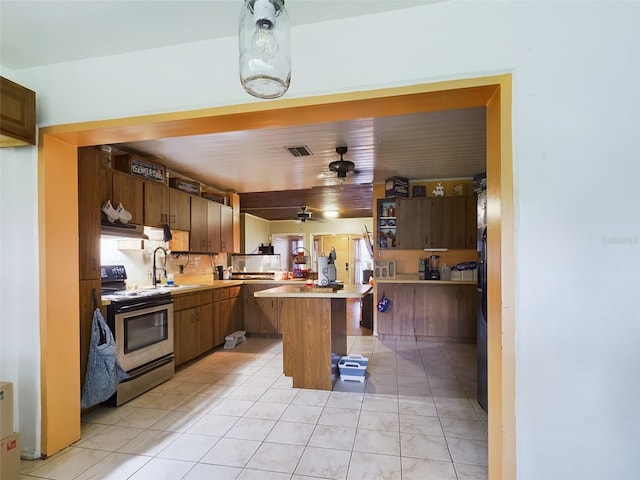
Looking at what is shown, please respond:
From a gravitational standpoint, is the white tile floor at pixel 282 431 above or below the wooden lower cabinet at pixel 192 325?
below

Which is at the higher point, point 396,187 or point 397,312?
point 396,187

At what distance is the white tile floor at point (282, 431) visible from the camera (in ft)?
6.58

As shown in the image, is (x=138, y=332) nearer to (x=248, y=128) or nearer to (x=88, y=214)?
(x=88, y=214)

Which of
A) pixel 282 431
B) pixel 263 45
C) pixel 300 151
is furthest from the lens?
pixel 300 151

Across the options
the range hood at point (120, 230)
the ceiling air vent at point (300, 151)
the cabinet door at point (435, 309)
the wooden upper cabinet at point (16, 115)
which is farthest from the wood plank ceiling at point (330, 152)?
the cabinet door at point (435, 309)

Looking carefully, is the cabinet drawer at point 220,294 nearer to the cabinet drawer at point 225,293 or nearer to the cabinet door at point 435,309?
the cabinet drawer at point 225,293

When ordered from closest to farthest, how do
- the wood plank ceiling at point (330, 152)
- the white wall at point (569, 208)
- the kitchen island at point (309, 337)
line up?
the white wall at point (569, 208), the wood plank ceiling at point (330, 152), the kitchen island at point (309, 337)

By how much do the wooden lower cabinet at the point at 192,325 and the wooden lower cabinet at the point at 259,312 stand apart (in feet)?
2.88

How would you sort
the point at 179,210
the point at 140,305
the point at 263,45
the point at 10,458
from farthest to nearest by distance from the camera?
the point at 179,210 → the point at 140,305 → the point at 10,458 → the point at 263,45

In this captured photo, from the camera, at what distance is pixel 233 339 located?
4648 mm

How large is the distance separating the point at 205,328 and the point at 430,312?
3.17 metres

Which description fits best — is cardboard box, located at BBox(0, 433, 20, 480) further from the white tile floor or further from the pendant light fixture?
the pendant light fixture

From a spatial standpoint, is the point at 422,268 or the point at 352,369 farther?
the point at 422,268

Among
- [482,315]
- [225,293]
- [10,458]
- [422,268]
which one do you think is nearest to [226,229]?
[225,293]
